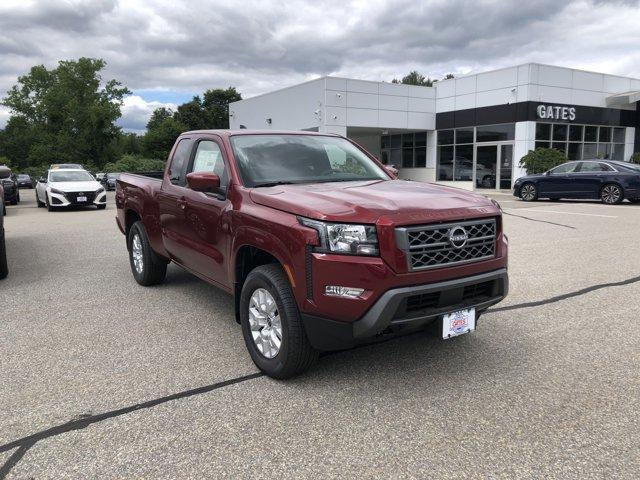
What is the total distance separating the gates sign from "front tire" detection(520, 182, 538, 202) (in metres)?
7.82

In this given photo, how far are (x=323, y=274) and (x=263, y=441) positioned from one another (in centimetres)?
102

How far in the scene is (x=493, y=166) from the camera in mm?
27844

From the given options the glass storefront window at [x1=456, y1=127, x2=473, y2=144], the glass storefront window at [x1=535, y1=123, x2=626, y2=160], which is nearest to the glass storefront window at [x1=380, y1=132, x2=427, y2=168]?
the glass storefront window at [x1=456, y1=127, x2=473, y2=144]

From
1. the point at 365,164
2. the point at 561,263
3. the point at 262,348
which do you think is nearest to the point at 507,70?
the point at 561,263

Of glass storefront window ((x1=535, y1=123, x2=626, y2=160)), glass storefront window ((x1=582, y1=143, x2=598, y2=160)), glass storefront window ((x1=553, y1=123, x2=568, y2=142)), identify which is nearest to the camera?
glass storefront window ((x1=535, y1=123, x2=626, y2=160))

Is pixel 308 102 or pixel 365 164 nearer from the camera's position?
pixel 365 164

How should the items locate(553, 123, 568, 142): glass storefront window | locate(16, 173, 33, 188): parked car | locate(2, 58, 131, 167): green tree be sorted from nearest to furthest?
locate(553, 123, 568, 142): glass storefront window, locate(16, 173, 33, 188): parked car, locate(2, 58, 131, 167): green tree

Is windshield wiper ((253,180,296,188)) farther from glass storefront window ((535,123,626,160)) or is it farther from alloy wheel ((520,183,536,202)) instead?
glass storefront window ((535,123,626,160))

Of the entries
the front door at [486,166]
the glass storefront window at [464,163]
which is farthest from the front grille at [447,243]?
the glass storefront window at [464,163]

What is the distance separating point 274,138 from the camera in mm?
4770

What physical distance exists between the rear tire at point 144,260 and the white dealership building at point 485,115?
22581mm

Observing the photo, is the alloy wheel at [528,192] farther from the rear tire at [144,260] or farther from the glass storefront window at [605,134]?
the rear tire at [144,260]

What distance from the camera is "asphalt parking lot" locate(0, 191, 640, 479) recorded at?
8.87ft

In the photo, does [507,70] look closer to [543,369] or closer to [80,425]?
[543,369]
